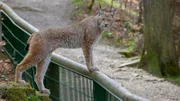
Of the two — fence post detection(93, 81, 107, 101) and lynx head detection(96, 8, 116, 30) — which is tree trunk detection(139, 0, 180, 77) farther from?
fence post detection(93, 81, 107, 101)

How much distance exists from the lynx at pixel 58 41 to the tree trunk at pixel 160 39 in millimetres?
4262

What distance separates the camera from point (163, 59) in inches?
480

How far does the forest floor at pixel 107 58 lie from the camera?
10836 mm

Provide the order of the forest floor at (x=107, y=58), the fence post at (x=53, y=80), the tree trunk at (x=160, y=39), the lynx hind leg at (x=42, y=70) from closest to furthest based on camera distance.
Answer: the fence post at (x=53, y=80) → the lynx hind leg at (x=42, y=70) → the forest floor at (x=107, y=58) → the tree trunk at (x=160, y=39)

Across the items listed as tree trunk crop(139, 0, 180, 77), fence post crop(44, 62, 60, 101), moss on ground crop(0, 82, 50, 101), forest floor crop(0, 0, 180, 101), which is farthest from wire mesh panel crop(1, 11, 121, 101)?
tree trunk crop(139, 0, 180, 77)

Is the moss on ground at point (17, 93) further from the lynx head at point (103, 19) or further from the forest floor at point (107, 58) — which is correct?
the forest floor at point (107, 58)

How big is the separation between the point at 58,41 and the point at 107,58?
6913 mm

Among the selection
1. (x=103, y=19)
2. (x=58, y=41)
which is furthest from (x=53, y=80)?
(x=103, y=19)

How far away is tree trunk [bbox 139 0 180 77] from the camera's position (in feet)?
39.2

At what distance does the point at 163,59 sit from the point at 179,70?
0.50 metres

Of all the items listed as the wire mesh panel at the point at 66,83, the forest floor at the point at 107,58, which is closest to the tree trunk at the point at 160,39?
the forest floor at the point at 107,58

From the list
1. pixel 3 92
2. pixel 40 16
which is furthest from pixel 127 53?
pixel 3 92

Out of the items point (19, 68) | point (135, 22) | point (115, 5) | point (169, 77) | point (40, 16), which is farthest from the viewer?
point (115, 5)

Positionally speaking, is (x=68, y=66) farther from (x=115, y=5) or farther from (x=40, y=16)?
(x=115, y=5)
